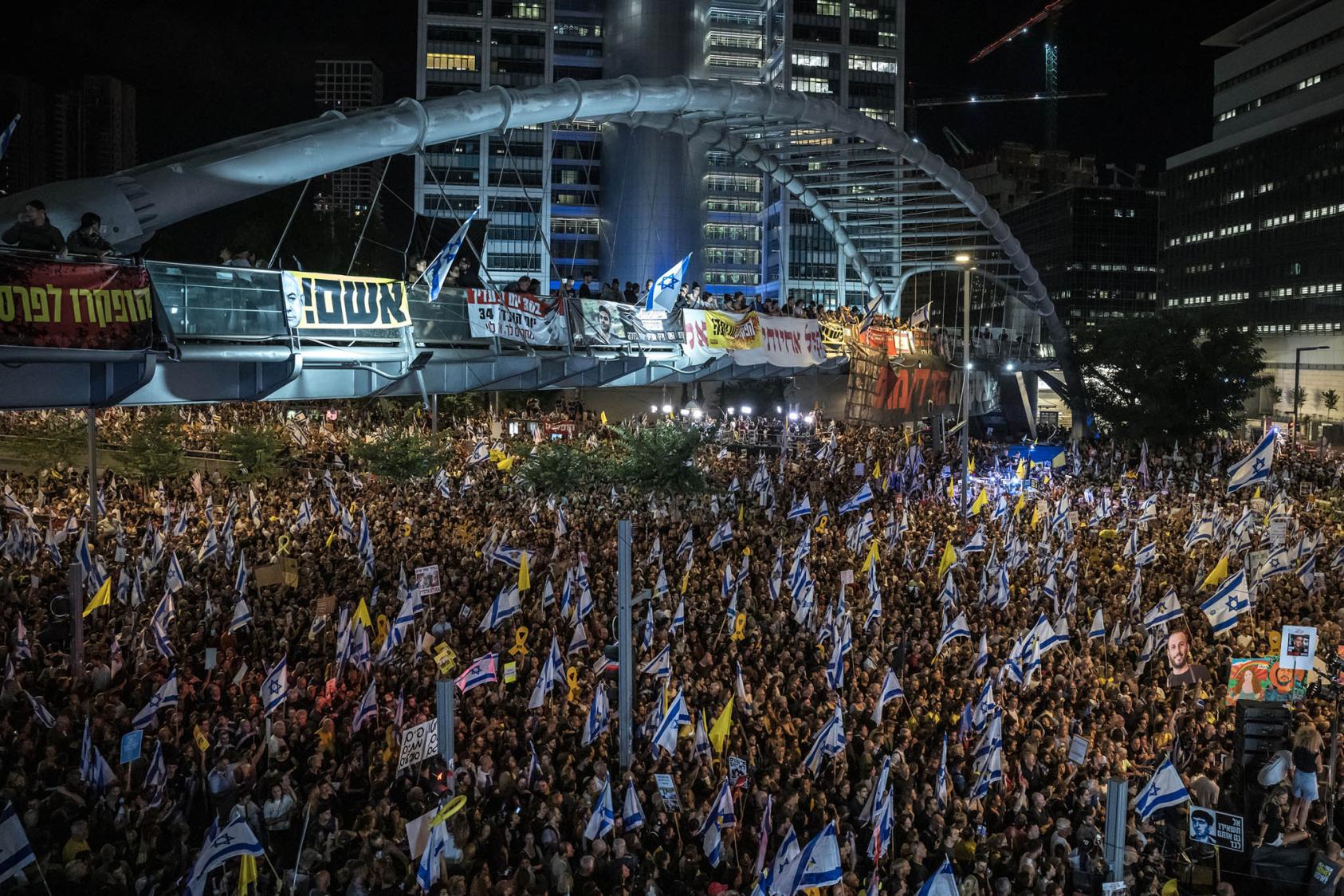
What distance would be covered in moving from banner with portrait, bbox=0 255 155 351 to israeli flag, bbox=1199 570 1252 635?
13510mm

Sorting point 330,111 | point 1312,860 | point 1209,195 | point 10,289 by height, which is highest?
point 1209,195

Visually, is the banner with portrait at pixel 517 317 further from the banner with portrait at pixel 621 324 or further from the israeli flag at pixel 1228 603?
the israeli flag at pixel 1228 603

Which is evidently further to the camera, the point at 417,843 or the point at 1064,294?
the point at 1064,294

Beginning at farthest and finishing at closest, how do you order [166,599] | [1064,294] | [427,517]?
[1064,294], [427,517], [166,599]

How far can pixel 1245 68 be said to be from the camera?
316ft

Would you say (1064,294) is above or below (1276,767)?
above

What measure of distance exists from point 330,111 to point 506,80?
89325 mm

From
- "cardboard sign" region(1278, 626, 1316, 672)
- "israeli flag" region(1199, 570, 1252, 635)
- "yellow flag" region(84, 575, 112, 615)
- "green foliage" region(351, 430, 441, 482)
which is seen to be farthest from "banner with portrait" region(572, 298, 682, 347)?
"green foliage" region(351, 430, 441, 482)

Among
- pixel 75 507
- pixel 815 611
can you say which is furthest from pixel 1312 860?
pixel 75 507

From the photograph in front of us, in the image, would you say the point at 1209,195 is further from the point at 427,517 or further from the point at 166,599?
the point at 166,599

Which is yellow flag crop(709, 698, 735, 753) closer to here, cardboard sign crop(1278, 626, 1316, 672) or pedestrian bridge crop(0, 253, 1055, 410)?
pedestrian bridge crop(0, 253, 1055, 410)

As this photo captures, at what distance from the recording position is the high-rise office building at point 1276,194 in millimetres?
85000

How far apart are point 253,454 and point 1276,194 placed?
85807mm

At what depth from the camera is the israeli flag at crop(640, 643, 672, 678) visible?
12930 mm
